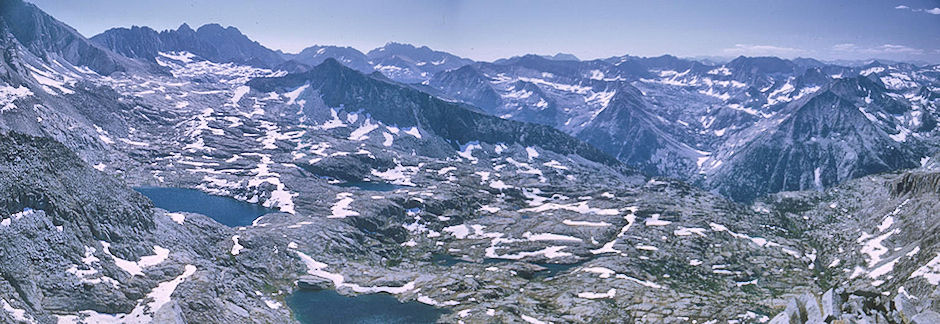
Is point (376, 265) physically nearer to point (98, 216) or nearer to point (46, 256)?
point (98, 216)

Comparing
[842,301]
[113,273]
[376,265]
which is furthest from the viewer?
[376,265]

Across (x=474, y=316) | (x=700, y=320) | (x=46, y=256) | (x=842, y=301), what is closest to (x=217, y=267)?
(x=46, y=256)

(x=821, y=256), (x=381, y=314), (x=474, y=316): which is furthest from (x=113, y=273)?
(x=821, y=256)

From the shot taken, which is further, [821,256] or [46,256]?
[821,256]

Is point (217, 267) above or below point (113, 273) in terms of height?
below

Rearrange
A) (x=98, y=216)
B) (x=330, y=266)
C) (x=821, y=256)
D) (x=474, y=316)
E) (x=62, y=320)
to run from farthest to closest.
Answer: (x=821, y=256) → (x=330, y=266) → (x=474, y=316) → (x=98, y=216) → (x=62, y=320)

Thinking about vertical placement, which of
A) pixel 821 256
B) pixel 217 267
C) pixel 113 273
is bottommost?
pixel 821 256
